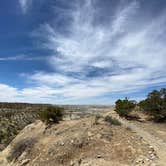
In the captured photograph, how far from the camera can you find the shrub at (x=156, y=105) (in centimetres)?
2236

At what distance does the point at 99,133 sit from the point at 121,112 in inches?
412

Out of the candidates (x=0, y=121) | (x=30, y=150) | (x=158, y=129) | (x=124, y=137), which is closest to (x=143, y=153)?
(x=124, y=137)

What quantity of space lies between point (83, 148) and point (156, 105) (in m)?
11.6

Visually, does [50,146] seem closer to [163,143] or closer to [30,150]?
[30,150]

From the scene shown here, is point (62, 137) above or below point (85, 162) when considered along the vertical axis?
above

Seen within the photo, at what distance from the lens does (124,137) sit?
14453 millimetres

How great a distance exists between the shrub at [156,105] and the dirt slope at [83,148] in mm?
6860

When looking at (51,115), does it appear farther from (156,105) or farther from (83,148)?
(156,105)

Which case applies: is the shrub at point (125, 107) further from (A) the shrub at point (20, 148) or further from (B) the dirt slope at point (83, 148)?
(A) the shrub at point (20, 148)

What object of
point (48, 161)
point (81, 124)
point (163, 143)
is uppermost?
point (81, 124)

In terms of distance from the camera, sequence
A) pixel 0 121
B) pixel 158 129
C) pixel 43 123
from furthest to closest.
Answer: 1. pixel 0 121
2. pixel 43 123
3. pixel 158 129

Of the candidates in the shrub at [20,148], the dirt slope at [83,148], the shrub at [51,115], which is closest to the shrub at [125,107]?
the dirt slope at [83,148]

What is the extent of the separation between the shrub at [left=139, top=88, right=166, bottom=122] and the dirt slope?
6.86 m

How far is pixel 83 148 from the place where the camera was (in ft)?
44.9
